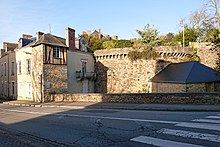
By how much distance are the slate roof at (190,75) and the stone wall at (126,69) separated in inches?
123

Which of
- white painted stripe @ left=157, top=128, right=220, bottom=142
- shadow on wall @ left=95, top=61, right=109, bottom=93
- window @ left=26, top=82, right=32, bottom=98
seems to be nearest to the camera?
white painted stripe @ left=157, top=128, right=220, bottom=142

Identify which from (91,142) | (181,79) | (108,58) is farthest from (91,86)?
(91,142)

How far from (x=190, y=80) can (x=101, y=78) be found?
14652 mm

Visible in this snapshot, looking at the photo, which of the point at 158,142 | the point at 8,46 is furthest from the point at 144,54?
the point at 158,142

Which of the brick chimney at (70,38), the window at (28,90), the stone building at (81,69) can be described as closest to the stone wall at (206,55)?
the stone building at (81,69)

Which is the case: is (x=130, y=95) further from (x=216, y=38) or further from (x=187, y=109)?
(x=216, y=38)

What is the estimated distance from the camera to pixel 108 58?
31.1 meters

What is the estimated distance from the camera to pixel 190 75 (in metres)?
21.3

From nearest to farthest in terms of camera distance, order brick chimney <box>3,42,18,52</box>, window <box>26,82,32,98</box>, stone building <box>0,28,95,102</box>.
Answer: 1. stone building <box>0,28,95,102</box>
2. window <box>26,82,32,98</box>
3. brick chimney <box>3,42,18,52</box>

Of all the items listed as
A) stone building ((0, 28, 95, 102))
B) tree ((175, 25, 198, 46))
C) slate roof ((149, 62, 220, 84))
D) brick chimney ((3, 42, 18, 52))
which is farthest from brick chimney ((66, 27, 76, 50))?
tree ((175, 25, 198, 46))

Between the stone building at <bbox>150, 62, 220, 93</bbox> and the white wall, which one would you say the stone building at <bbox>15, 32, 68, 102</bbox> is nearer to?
the white wall

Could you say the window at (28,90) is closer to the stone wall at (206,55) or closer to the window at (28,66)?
the window at (28,66)

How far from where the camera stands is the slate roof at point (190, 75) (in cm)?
2081

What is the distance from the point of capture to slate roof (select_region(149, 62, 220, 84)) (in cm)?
2081
